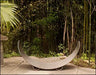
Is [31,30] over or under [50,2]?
under

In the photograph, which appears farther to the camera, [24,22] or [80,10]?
[24,22]

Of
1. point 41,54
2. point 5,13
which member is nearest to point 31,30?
point 41,54

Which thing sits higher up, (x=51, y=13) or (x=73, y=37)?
(x=51, y=13)

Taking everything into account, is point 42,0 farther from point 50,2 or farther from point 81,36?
point 81,36

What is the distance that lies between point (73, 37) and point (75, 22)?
624 mm

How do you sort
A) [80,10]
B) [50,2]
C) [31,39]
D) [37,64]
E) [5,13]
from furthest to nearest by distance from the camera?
[31,39], [50,2], [80,10], [37,64], [5,13]

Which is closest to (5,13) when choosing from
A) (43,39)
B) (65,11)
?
(65,11)

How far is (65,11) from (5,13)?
3.43m

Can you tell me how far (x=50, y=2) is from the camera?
23.2 ft

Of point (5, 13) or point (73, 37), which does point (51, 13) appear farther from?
point (5, 13)

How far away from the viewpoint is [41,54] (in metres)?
7.13

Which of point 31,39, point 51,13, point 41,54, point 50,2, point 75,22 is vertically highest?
point 50,2

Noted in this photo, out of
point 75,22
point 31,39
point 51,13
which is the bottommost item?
point 31,39

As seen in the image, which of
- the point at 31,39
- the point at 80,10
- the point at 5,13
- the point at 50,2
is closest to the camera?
the point at 5,13
